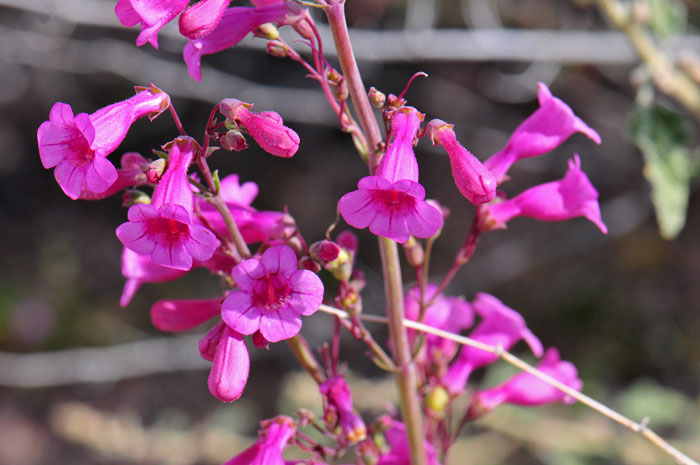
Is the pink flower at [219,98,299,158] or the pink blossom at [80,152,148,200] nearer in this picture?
the pink flower at [219,98,299,158]

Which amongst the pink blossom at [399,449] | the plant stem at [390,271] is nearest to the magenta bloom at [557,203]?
the plant stem at [390,271]

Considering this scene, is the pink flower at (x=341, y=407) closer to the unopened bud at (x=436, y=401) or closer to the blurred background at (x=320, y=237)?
the unopened bud at (x=436, y=401)

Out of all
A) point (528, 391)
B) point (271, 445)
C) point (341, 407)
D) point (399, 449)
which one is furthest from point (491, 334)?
point (271, 445)

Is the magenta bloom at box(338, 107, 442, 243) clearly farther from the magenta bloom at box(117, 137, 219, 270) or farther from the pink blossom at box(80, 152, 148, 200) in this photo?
the pink blossom at box(80, 152, 148, 200)

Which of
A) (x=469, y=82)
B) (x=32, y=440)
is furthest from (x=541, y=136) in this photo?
(x=32, y=440)

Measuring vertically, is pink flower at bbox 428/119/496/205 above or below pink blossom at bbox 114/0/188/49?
below

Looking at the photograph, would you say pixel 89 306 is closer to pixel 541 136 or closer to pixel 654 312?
pixel 654 312

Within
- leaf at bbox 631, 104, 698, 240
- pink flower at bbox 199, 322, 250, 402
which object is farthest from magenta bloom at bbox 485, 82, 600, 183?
leaf at bbox 631, 104, 698, 240
